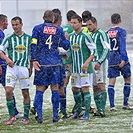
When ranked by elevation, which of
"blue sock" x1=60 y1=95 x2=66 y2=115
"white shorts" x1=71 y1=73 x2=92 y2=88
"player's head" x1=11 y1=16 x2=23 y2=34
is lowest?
"blue sock" x1=60 y1=95 x2=66 y2=115

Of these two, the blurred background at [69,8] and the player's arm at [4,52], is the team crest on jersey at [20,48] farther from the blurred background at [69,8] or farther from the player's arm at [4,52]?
the blurred background at [69,8]

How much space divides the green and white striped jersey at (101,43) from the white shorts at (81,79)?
0.32 meters

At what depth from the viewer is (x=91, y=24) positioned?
10.5 m

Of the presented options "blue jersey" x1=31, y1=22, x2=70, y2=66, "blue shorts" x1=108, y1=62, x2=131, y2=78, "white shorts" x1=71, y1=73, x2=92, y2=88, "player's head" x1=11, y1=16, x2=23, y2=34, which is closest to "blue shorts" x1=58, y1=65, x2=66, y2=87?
"white shorts" x1=71, y1=73, x2=92, y2=88

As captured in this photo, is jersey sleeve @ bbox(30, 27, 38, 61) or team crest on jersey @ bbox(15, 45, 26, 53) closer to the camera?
jersey sleeve @ bbox(30, 27, 38, 61)

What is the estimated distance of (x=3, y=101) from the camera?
12.9m

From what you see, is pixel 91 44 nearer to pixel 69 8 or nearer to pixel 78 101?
pixel 78 101

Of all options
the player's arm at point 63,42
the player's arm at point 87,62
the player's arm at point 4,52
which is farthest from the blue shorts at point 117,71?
the player's arm at point 4,52

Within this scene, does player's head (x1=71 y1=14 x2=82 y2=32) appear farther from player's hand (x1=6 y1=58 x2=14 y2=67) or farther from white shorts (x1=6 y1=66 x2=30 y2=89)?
player's hand (x1=6 y1=58 x2=14 y2=67)

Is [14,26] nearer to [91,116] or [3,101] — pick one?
→ [91,116]

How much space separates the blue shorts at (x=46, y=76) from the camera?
380 inches

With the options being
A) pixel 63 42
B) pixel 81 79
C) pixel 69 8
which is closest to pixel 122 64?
pixel 81 79

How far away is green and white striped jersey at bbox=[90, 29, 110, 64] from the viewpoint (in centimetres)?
1029

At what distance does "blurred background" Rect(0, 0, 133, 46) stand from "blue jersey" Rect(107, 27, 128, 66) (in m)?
22.3
